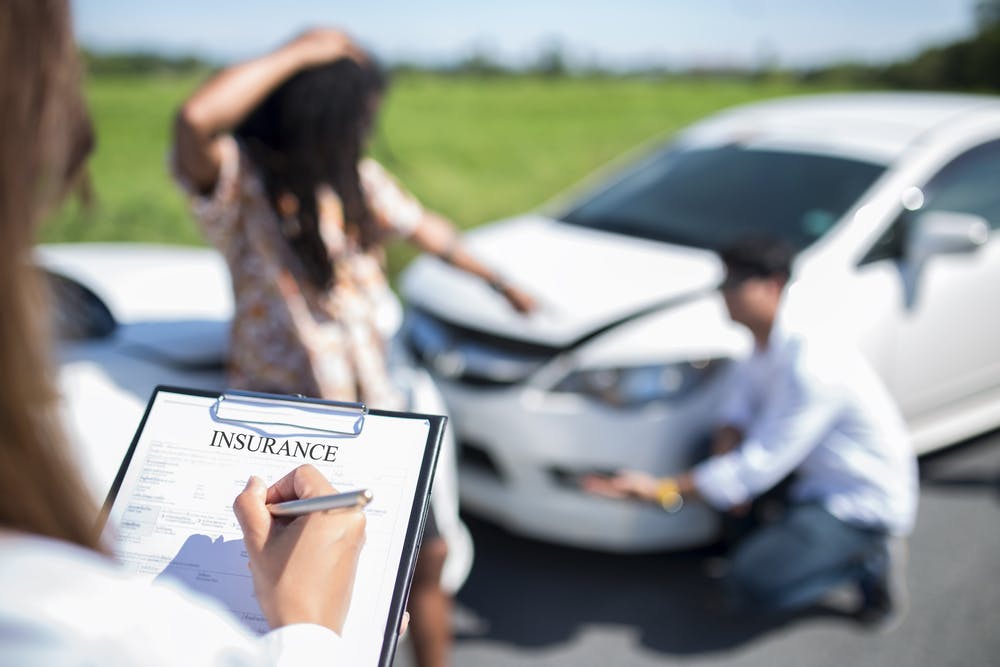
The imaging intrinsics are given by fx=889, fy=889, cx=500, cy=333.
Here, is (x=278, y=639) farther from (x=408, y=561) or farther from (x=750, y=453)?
(x=750, y=453)

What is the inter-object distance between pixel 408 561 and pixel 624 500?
1731 millimetres

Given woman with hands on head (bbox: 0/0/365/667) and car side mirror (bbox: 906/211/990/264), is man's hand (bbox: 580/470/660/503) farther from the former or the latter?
woman with hands on head (bbox: 0/0/365/667)

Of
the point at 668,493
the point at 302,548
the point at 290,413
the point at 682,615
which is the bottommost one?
the point at 302,548

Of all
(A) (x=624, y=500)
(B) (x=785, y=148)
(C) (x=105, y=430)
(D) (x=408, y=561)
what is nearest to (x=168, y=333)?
(C) (x=105, y=430)

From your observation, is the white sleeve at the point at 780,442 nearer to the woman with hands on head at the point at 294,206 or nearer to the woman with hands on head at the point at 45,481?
the woman with hands on head at the point at 294,206

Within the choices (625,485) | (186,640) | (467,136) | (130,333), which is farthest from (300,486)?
(467,136)

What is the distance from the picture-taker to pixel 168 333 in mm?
2455

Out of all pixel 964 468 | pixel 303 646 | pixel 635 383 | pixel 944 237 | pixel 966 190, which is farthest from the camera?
pixel 964 468

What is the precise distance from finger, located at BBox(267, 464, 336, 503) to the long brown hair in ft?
1.15

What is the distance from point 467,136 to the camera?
40.8 ft

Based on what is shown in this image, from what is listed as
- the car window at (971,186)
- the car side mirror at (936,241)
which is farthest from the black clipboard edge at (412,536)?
the car window at (971,186)

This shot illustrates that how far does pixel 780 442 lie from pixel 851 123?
1917 mm

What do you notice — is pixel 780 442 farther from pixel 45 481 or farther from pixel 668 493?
pixel 45 481

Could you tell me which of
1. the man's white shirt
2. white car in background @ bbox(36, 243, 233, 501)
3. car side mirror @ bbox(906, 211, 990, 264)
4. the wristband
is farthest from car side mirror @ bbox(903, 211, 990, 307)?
white car in background @ bbox(36, 243, 233, 501)
